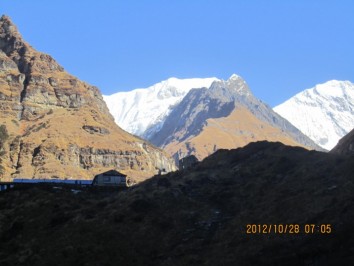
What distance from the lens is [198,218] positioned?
79.4m

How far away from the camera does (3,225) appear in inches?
3187

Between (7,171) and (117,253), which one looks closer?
(117,253)

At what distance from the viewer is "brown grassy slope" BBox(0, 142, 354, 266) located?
62281 mm

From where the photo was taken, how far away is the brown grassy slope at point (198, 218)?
62.3 metres

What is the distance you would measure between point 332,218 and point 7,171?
145967 millimetres

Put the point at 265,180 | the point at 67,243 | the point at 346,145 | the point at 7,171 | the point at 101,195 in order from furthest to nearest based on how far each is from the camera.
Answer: the point at 7,171 → the point at 346,145 → the point at 101,195 → the point at 265,180 → the point at 67,243

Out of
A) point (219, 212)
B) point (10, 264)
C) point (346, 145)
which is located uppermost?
point (346, 145)

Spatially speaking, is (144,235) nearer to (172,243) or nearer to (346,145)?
(172,243)

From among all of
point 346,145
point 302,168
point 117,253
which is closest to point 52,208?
point 117,253

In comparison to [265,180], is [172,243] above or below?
below
